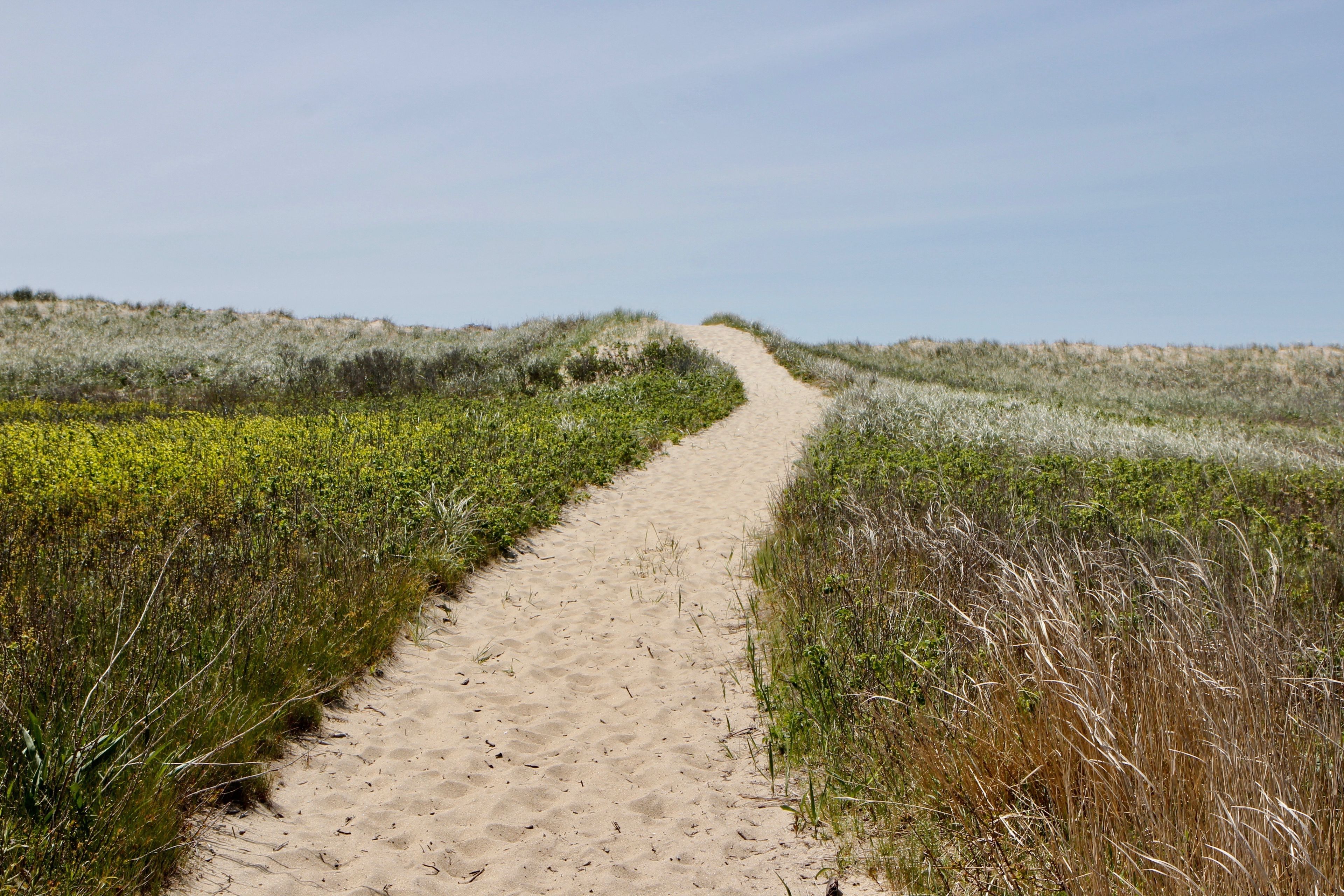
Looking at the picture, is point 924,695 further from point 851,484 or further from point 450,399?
point 450,399

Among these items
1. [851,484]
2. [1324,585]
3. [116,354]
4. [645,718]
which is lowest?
[645,718]

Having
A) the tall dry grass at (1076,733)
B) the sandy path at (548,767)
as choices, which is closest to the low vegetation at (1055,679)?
the tall dry grass at (1076,733)

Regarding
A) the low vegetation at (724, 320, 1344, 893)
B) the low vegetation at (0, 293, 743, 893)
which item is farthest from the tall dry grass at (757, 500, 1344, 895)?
the low vegetation at (0, 293, 743, 893)

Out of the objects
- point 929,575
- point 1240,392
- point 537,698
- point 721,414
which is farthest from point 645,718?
point 1240,392

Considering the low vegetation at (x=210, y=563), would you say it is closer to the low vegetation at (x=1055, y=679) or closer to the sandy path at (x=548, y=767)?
the sandy path at (x=548, y=767)

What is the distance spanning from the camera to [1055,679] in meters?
3.70

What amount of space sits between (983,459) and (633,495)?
15.6 feet

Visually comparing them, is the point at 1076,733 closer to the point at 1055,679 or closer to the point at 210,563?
the point at 1055,679

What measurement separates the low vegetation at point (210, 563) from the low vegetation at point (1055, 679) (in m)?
2.88

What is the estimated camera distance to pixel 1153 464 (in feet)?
37.4

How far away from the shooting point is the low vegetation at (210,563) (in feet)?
10.8

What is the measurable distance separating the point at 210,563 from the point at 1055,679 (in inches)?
202

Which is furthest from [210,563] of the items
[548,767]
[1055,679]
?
[1055,679]

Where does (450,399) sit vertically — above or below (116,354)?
below
